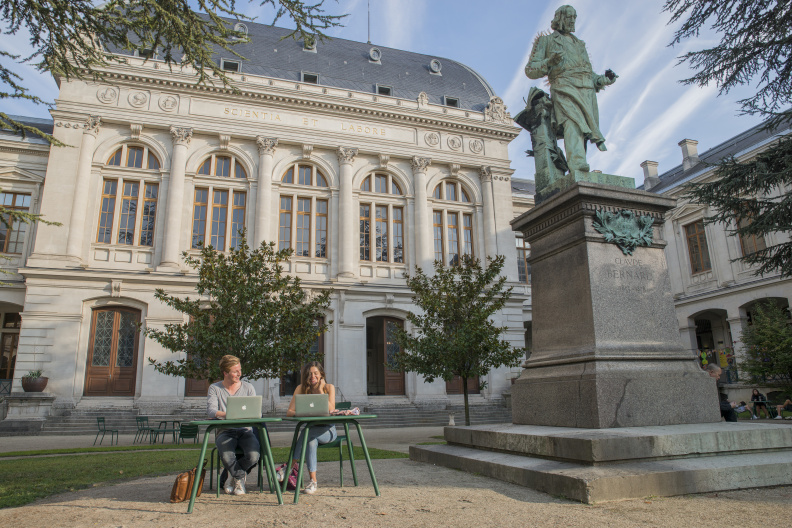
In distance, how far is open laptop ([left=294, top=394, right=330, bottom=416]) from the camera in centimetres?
515

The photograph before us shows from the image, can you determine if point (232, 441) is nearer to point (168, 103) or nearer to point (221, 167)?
point (221, 167)

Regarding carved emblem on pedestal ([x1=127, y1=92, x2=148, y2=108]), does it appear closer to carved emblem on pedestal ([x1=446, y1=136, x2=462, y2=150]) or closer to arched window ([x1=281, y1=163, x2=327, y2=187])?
arched window ([x1=281, y1=163, x2=327, y2=187])

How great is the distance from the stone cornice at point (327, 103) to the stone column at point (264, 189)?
2.24 m

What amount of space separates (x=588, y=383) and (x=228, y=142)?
23.1m

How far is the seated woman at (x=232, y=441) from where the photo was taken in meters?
5.38

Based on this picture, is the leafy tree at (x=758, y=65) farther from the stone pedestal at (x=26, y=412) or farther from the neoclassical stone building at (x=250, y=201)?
the stone pedestal at (x=26, y=412)

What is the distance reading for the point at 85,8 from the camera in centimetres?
755

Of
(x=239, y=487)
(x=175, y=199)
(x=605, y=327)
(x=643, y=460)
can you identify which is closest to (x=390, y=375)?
(x=175, y=199)

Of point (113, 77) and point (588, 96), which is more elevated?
point (113, 77)

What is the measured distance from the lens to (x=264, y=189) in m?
25.5

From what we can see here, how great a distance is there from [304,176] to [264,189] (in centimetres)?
239

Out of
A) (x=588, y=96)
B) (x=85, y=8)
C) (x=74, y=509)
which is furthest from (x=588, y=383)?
(x=85, y=8)

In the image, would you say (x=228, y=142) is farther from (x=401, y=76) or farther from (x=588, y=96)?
(x=588, y=96)

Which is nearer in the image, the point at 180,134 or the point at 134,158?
the point at 180,134
